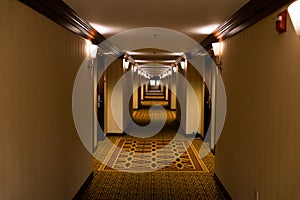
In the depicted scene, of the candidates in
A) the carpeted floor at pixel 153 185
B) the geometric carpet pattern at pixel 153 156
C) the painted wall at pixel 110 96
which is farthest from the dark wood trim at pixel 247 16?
the painted wall at pixel 110 96

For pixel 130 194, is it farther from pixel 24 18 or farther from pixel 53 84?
pixel 24 18

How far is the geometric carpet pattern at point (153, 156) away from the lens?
239 inches

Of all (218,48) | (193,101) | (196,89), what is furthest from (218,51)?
(193,101)

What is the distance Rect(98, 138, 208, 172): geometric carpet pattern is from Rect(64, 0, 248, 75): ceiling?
8.35ft

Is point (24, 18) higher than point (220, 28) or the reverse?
the reverse

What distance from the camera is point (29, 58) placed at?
264 centimetres

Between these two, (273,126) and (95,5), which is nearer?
(273,126)

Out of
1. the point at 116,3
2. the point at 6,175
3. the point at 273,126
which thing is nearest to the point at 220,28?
the point at 116,3

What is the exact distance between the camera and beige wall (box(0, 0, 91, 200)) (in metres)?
2.26

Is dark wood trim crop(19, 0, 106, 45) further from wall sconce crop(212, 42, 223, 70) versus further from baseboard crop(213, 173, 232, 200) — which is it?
baseboard crop(213, 173, 232, 200)

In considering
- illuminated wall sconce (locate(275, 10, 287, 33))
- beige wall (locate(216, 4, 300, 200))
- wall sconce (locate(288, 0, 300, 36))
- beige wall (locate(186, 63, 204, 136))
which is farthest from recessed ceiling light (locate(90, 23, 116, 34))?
beige wall (locate(186, 63, 204, 136))

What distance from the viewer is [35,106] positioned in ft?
9.17

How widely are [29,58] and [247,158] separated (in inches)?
95.8

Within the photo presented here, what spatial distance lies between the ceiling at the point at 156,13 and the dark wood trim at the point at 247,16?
0.23 ft
